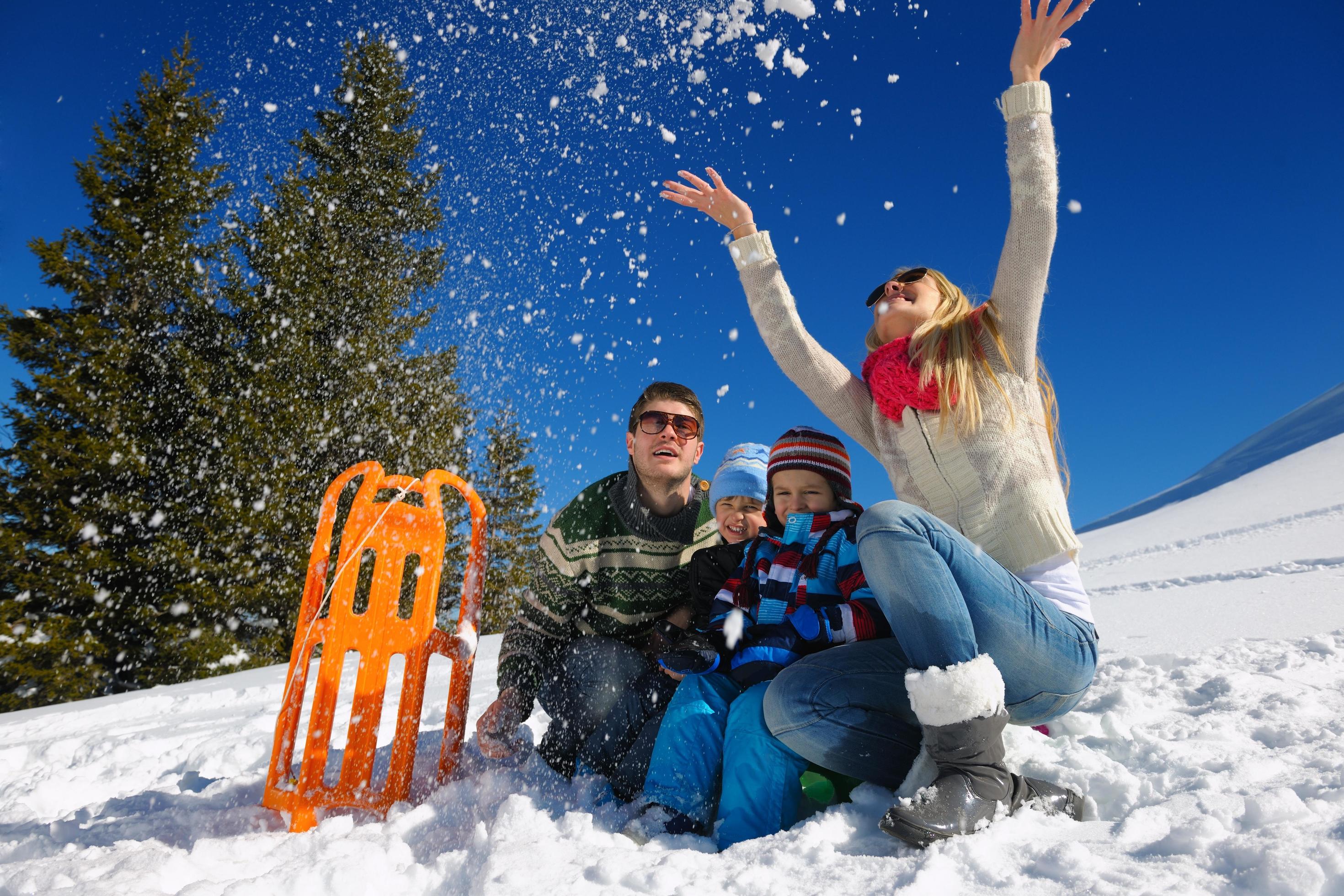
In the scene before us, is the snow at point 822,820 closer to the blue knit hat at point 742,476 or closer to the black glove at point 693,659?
the black glove at point 693,659

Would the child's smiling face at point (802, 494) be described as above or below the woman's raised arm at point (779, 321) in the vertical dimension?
below

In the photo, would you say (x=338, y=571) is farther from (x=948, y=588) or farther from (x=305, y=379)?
(x=305, y=379)

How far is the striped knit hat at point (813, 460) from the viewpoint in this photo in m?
2.40

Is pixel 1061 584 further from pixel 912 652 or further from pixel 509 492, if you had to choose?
pixel 509 492

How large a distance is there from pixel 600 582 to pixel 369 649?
0.83m

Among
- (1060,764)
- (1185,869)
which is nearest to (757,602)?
(1060,764)

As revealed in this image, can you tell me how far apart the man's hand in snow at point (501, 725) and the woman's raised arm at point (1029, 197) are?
2083 mm

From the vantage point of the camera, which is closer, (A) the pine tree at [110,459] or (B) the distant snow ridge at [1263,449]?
(A) the pine tree at [110,459]

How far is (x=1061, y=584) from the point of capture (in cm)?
190

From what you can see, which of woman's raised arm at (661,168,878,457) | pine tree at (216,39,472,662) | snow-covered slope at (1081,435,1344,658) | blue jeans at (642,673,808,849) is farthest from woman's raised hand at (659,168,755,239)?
pine tree at (216,39,472,662)

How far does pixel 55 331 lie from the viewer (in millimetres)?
11484

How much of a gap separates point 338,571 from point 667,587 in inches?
45.1

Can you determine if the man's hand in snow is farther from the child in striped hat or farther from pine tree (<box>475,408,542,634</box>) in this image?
pine tree (<box>475,408,542,634</box>)

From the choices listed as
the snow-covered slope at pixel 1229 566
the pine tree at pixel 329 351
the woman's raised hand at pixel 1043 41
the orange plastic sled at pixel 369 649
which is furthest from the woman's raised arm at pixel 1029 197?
the pine tree at pixel 329 351
